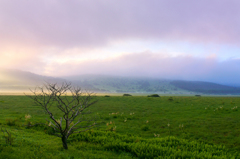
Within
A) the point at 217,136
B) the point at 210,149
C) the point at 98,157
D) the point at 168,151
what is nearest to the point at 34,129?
the point at 98,157

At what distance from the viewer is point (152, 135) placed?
13.8m

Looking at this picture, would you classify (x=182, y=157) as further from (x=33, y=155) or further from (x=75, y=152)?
(x=33, y=155)

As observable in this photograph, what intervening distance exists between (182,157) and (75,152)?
572 centimetres

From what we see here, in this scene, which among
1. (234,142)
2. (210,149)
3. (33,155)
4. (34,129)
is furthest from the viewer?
(34,129)

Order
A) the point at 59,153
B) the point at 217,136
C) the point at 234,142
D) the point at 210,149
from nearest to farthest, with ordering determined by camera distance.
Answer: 1. the point at 59,153
2. the point at 210,149
3. the point at 234,142
4. the point at 217,136

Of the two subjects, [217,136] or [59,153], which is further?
[217,136]

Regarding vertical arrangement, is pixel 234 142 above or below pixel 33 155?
below

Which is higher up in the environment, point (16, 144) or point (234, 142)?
point (16, 144)

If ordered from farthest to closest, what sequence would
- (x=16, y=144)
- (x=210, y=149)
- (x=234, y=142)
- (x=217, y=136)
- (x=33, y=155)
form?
(x=217, y=136) < (x=234, y=142) < (x=210, y=149) < (x=16, y=144) < (x=33, y=155)

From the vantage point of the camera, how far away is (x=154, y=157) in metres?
8.31

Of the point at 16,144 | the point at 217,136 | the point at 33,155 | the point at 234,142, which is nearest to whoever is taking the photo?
the point at 33,155

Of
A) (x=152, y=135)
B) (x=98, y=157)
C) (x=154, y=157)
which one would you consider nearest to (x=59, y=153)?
(x=98, y=157)

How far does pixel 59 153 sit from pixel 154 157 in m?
4.93

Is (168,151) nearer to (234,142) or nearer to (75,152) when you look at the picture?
(75,152)
